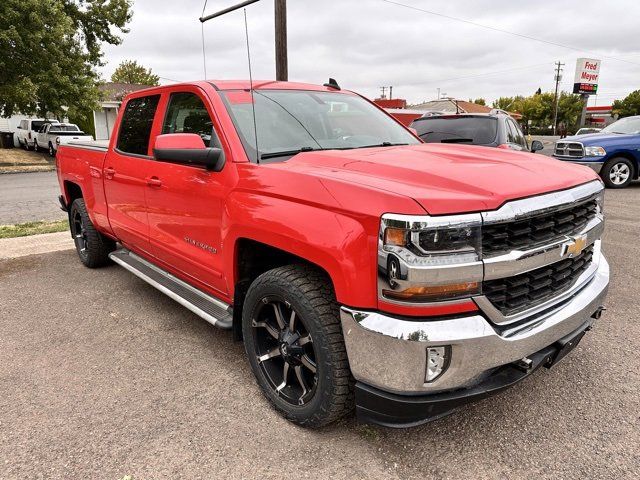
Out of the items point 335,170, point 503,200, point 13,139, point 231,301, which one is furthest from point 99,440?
point 13,139

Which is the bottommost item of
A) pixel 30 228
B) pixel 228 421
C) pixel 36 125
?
pixel 30 228

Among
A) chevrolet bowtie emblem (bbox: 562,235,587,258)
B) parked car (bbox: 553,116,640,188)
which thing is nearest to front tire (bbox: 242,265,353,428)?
chevrolet bowtie emblem (bbox: 562,235,587,258)

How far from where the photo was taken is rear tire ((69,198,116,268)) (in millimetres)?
5293

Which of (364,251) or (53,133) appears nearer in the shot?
(364,251)

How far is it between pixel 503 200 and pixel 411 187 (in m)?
0.39

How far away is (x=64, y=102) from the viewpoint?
20.1 meters

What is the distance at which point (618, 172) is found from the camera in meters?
11.4

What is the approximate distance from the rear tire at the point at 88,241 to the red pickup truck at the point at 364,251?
197 centimetres

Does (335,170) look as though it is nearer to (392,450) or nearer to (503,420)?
(392,450)

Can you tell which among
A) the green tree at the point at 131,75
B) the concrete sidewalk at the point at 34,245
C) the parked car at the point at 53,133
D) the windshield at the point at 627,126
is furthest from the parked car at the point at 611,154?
the green tree at the point at 131,75

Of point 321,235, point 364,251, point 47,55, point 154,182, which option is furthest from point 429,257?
point 47,55

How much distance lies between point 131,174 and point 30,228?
4878mm

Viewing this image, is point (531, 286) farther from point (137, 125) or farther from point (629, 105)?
point (629, 105)

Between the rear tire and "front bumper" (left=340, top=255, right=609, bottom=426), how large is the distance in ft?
13.2
